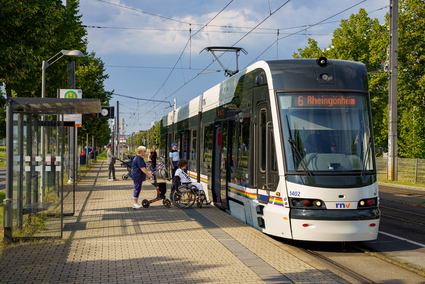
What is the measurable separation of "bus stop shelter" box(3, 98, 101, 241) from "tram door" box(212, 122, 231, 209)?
3312mm

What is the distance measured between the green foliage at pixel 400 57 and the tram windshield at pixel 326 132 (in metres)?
17.2

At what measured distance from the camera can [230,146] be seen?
36.9 ft

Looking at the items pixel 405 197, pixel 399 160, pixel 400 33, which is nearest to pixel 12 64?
pixel 405 197

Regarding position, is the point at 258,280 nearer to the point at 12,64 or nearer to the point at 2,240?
the point at 2,240

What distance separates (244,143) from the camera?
1009cm

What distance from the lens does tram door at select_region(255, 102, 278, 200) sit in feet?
27.9

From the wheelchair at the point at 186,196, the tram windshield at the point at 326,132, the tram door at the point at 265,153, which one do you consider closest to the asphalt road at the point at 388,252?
the tram door at the point at 265,153

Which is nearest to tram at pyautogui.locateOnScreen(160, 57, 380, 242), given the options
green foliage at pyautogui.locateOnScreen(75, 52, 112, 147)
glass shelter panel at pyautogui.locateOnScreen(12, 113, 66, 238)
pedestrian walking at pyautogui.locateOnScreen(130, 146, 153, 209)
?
pedestrian walking at pyautogui.locateOnScreen(130, 146, 153, 209)

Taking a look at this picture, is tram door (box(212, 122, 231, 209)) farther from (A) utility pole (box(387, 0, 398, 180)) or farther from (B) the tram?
(A) utility pole (box(387, 0, 398, 180))

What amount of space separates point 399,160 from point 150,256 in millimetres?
22707

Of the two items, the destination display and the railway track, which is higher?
the destination display

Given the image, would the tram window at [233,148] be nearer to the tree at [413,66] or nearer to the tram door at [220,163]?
the tram door at [220,163]

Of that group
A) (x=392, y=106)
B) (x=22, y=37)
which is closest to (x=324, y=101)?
(x=22, y=37)

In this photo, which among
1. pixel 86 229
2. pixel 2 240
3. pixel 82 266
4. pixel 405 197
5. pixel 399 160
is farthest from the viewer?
pixel 399 160
